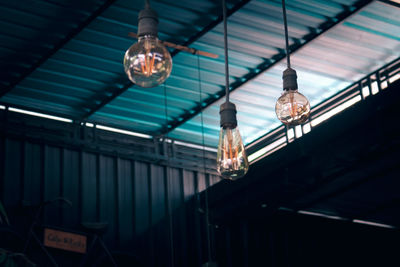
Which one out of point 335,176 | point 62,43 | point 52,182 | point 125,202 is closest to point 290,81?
point 335,176

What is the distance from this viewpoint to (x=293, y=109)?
2979 millimetres

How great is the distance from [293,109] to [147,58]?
2.86 ft

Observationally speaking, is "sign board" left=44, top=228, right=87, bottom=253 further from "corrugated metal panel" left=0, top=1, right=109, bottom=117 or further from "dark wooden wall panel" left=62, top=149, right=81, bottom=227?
"corrugated metal panel" left=0, top=1, right=109, bottom=117

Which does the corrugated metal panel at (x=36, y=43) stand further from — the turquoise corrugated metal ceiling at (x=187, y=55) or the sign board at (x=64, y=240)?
the sign board at (x=64, y=240)

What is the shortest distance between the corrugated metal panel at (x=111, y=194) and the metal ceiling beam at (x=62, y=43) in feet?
2.96

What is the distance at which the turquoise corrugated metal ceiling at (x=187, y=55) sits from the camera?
26.6 ft

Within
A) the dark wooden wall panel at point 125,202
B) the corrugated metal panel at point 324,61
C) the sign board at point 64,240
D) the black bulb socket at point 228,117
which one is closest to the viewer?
the black bulb socket at point 228,117

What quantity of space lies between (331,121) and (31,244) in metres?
4.49

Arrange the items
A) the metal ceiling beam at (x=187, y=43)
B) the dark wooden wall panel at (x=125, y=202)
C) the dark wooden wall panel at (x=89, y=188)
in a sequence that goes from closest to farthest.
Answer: the metal ceiling beam at (x=187, y=43)
the dark wooden wall panel at (x=89, y=188)
the dark wooden wall panel at (x=125, y=202)

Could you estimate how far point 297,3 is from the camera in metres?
7.99

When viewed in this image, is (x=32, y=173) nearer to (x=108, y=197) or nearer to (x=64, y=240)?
(x=64, y=240)

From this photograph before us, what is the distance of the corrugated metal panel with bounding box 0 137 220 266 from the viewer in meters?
9.88

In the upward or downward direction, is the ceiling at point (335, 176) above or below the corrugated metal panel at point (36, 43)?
below

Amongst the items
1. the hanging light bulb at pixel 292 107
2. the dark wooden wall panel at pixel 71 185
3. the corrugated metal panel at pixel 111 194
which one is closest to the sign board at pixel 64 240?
the corrugated metal panel at pixel 111 194
